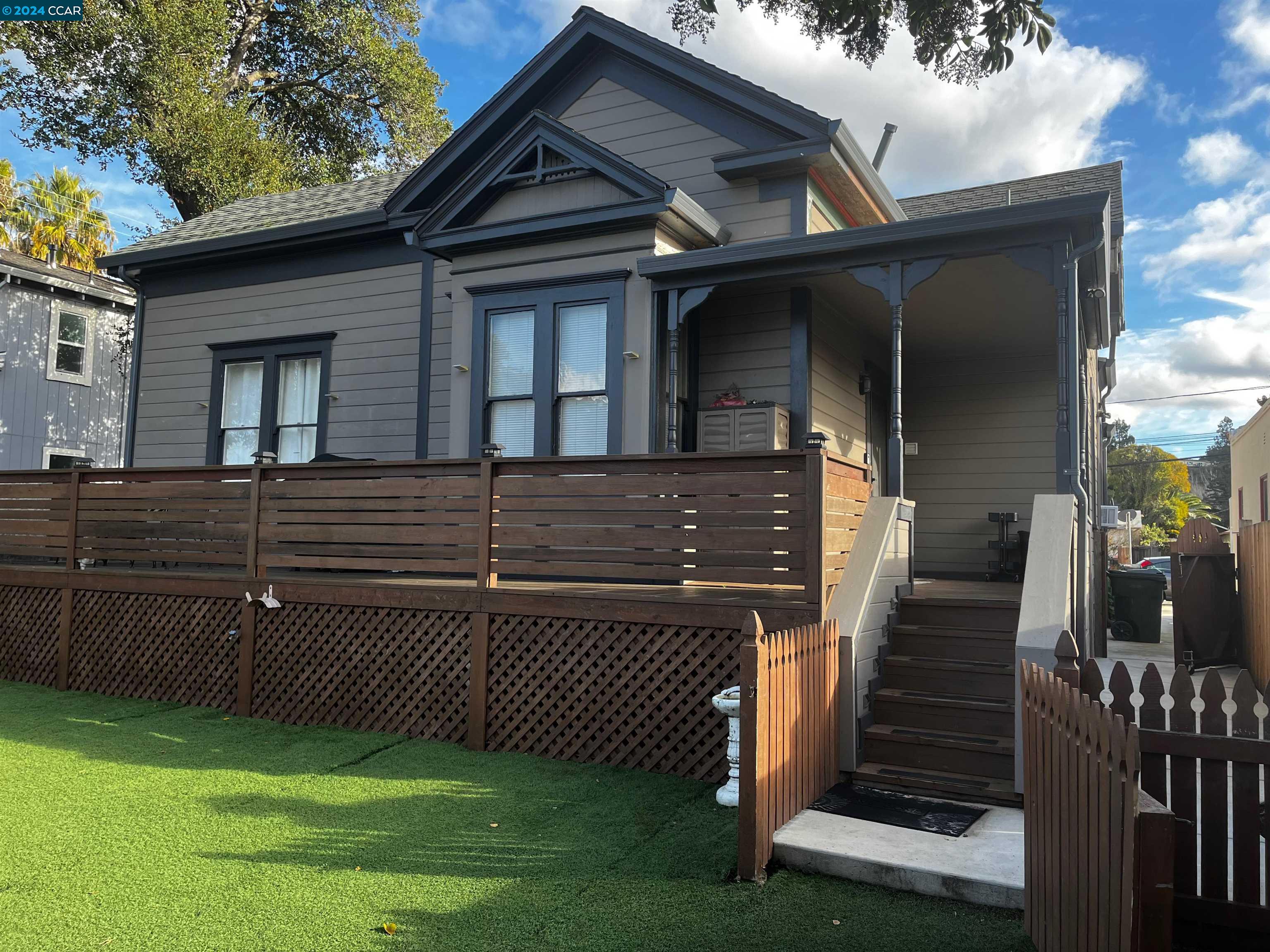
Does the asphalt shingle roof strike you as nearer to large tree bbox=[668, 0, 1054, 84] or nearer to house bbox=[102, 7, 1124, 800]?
house bbox=[102, 7, 1124, 800]

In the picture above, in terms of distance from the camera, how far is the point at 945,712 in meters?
5.89

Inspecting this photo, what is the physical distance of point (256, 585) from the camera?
7918mm

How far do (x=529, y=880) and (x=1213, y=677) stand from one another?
302 centimetres

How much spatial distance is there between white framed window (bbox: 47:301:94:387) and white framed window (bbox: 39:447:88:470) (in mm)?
1554

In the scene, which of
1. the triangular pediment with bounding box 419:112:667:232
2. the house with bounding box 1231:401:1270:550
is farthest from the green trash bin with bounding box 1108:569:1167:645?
the triangular pediment with bounding box 419:112:667:232

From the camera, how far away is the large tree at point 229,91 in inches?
813

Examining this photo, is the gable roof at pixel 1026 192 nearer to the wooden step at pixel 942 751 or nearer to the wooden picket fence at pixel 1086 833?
the wooden step at pixel 942 751

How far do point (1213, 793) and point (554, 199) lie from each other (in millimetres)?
7511

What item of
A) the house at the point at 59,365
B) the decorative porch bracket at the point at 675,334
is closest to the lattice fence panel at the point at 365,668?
the decorative porch bracket at the point at 675,334

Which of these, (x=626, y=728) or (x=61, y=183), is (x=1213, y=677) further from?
(x=61, y=183)

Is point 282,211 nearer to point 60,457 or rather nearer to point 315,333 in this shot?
point 315,333

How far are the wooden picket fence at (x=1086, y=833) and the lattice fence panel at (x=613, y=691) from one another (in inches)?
94.9

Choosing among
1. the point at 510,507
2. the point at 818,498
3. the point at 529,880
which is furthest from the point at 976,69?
the point at 529,880

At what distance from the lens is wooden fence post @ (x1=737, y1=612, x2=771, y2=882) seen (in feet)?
14.3
